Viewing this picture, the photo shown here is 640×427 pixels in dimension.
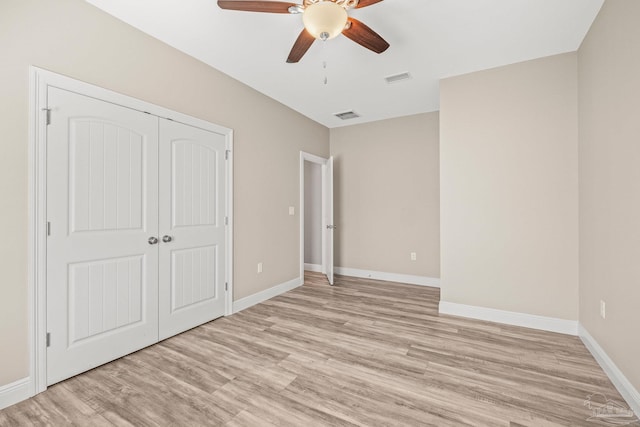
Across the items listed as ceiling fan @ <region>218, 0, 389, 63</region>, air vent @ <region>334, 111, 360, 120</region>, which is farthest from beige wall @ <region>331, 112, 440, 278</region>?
ceiling fan @ <region>218, 0, 389, 63</region>

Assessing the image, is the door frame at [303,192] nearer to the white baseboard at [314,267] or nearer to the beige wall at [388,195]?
the beige wall at [388,195]

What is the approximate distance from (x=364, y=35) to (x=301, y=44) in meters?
0.48

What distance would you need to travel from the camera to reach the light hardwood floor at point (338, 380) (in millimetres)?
1621

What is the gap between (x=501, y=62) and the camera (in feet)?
Result: 9.60

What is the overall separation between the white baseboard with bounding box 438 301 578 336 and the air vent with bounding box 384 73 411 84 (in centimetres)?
265

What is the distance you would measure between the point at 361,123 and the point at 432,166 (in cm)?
147

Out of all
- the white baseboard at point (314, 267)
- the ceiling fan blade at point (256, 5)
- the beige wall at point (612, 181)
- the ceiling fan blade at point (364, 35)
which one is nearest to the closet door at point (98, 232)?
the ceiling fan blade at point (256, 5)

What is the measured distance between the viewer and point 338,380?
6.44ft

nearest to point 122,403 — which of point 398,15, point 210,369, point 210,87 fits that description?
point 210,369

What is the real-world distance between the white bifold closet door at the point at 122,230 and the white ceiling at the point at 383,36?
0.80m

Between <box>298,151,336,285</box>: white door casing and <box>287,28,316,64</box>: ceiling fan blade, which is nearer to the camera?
<box>287,28,316,64</box>: ceiling fan blade

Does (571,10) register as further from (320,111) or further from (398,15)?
(320,111)

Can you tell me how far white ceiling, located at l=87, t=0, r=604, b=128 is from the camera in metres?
2.14

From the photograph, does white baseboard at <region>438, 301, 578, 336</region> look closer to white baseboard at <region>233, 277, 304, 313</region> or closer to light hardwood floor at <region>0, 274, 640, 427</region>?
light hardwood floor at <region>0, 274, 640, 427</region>
